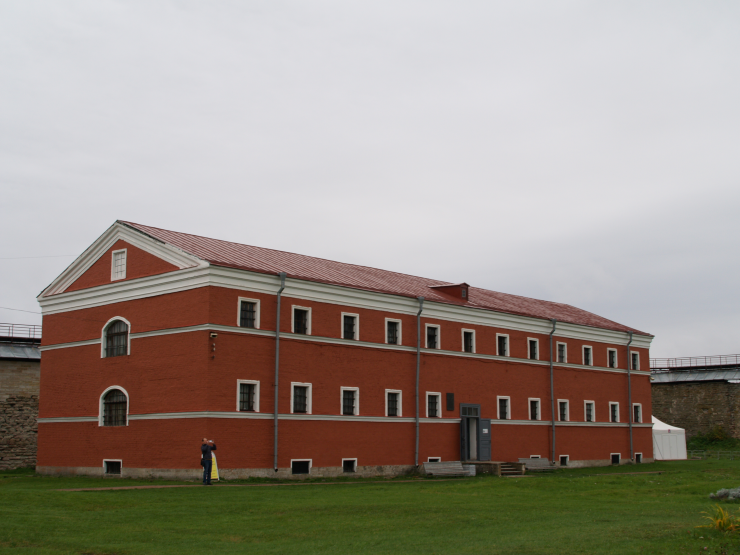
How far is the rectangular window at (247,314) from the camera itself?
31641 millimetres

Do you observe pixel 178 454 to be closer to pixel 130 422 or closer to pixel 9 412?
pixel 130 422

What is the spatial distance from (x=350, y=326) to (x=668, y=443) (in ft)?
106

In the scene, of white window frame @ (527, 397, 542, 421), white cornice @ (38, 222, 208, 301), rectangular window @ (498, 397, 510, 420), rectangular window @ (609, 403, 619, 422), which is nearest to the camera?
white cornice @ (38, 222, 208, 301)

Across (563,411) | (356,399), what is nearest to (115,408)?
(356,399)

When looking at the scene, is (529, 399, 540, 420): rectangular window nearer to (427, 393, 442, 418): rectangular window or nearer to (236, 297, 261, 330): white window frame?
(427, 393, 442, 418): rectangular window

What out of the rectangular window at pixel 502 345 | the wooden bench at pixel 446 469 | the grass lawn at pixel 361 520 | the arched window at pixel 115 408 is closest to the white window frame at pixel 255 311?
the arched window at pixel 115 408

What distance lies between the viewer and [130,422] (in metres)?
32.1

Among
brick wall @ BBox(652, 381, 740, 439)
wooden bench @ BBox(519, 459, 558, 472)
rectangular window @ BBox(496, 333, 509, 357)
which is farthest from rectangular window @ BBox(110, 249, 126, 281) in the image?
brick wall @ BBox(652, 381, 740, 439)

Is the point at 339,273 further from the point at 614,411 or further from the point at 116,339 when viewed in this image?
the point at 614,411

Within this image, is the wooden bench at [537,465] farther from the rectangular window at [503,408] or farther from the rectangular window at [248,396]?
the rectangular window at [248,396]

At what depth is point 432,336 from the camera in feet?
129

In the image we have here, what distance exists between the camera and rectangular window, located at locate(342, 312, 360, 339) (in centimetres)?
3544

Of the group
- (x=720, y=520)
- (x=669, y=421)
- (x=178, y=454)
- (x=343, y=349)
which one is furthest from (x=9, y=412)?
(x=669, y=421)

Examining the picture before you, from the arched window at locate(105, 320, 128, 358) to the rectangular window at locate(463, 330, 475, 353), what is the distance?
1635 cm
